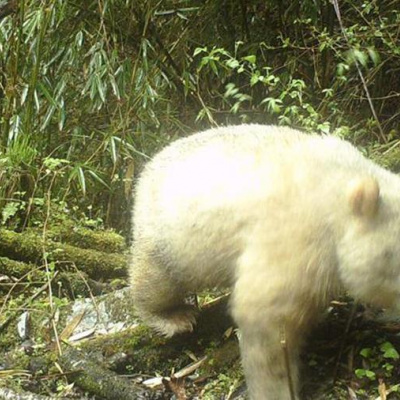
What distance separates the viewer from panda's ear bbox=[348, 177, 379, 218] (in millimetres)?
3037

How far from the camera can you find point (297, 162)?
3.29 meters

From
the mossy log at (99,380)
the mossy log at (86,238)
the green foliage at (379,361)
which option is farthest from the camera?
the mossy log at (86,238)

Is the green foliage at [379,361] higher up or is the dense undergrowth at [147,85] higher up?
the dense undergrowth at [147,85]

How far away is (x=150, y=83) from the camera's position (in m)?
5.96

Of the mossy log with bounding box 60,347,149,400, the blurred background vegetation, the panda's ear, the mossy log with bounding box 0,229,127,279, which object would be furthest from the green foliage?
the blurred background vegetation

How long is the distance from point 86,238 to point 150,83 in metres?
1.49

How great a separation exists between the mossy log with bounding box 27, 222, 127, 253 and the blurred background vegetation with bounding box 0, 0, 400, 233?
0.14 metres

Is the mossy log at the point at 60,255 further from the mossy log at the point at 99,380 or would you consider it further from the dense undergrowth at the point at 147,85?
the mossy log at the point at 99,380

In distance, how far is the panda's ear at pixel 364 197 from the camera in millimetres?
3037

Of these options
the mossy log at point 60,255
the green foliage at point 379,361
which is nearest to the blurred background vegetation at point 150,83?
the mossy log at point 60,255

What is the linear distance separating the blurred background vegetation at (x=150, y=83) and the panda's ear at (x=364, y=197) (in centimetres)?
223

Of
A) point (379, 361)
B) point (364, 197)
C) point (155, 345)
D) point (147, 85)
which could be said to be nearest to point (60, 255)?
point (155, 345)

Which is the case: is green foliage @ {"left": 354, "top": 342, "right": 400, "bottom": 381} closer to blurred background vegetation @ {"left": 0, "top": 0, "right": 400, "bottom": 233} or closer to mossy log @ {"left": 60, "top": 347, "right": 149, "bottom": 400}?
mossy log @ {"left": 60, "top": 347, "right": 149, "bottom": 400}

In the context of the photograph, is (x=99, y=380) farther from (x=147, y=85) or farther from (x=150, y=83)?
(x=150, y=83)
